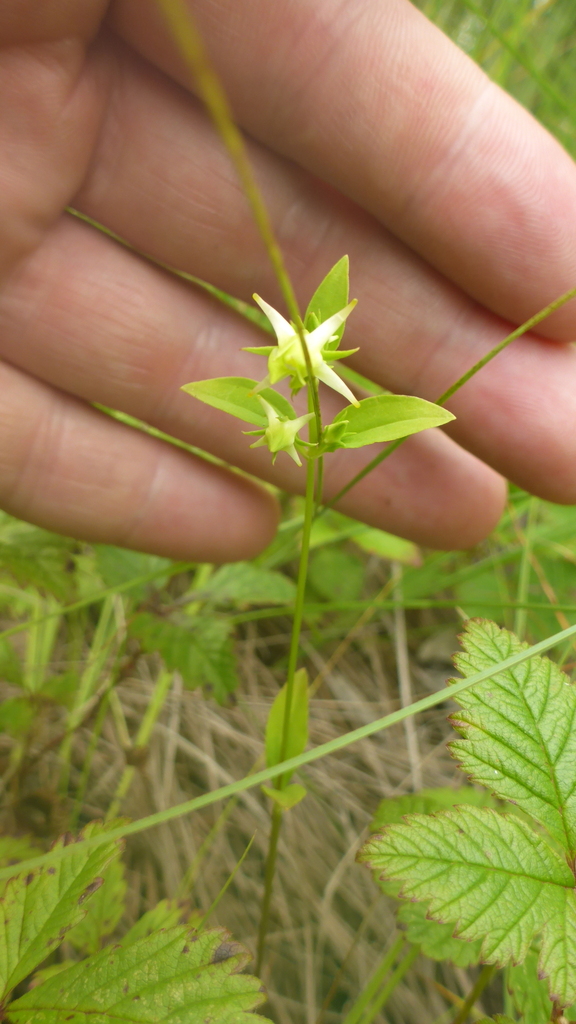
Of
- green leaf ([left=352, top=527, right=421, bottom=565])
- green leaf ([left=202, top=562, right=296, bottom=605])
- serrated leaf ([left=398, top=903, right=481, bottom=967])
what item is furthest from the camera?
green leaf ([left=352, top=527, right=421, bottom=565])

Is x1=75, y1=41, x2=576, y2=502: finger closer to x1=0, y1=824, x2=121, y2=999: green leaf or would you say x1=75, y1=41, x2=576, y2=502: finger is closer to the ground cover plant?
the ground cover plant

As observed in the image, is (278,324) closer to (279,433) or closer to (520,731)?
(279,433)

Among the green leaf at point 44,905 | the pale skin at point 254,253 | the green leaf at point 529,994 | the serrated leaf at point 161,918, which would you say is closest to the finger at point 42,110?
the pale skin at point 254,253

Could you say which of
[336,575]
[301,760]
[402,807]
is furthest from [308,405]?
[336,575]

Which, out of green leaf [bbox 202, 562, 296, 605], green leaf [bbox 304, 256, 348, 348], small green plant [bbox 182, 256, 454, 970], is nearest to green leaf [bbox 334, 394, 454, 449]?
small green plant [bbox 182, 256, 454, 970]

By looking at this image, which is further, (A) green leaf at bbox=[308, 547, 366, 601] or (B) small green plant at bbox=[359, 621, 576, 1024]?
(A) green leaf at bbox=[308, 547, 366, 601]

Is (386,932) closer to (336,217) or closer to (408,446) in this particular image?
(408,446)

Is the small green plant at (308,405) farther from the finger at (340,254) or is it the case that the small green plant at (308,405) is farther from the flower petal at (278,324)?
the finger at (340,254)

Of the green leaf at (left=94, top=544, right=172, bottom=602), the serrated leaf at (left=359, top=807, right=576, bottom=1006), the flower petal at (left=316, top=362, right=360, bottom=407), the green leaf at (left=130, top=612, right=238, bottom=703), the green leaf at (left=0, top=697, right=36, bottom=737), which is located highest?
the flower petal at (left=316, top=362, right=360, bottom=407)
